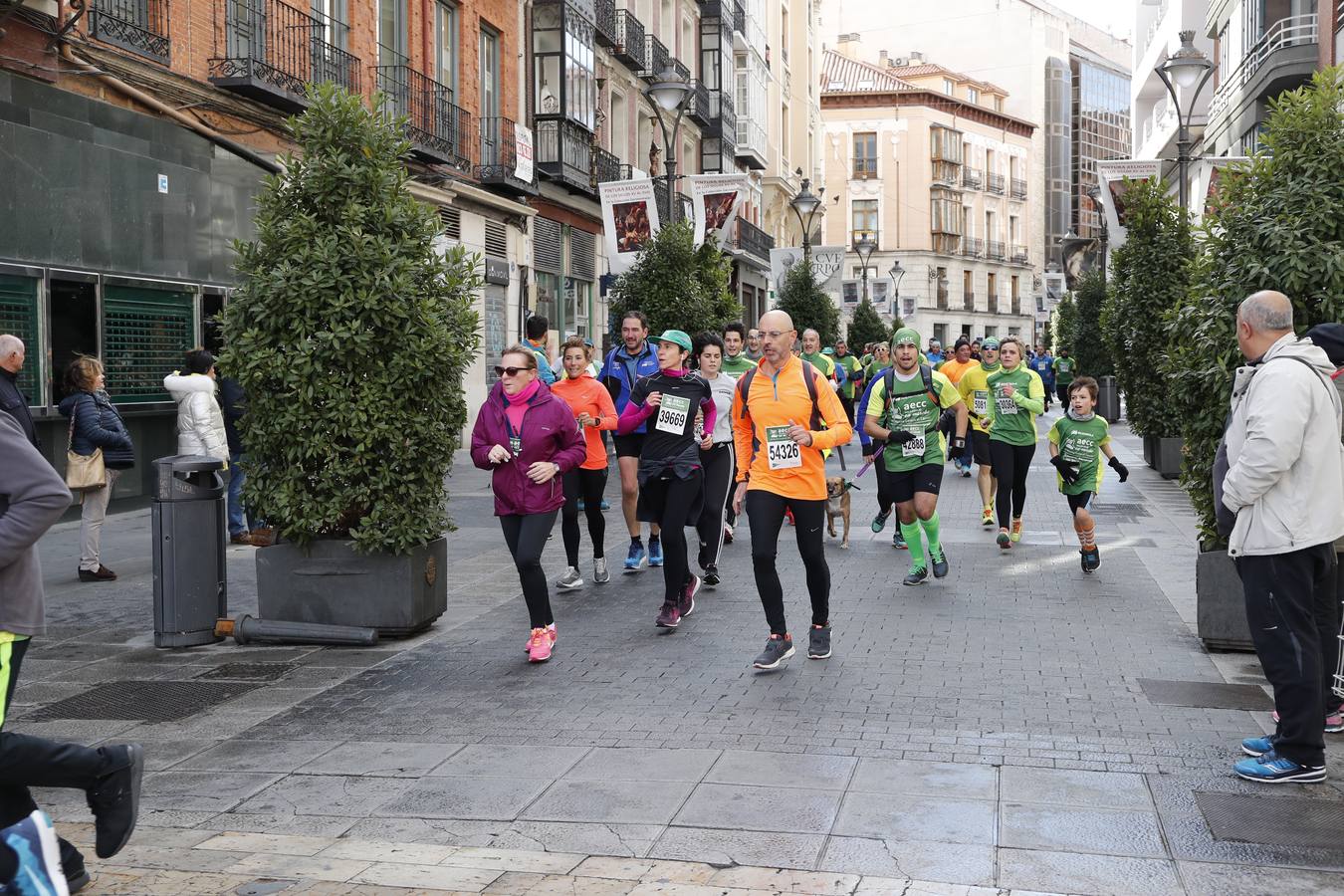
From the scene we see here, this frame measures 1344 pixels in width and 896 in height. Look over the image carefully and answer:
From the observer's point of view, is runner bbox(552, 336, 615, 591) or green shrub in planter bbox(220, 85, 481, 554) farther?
runner bbox(552, 336, 615, 591)

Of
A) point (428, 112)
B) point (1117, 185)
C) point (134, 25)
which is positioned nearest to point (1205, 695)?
point (134, 25)

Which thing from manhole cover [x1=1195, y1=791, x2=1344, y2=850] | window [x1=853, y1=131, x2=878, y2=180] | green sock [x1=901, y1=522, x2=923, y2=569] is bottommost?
manhole cover [x1=1195, y1=791, x2=1344, y2=850]

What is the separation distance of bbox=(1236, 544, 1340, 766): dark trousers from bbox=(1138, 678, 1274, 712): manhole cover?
3.51ft

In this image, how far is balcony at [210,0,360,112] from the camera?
679 inches

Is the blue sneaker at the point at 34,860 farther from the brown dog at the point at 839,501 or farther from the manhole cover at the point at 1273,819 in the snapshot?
the brown dog at the point at 839,501

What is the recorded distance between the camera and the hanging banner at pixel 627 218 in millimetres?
21828

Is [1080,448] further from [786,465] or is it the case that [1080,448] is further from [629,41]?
[629,41]

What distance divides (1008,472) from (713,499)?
3.28 metres

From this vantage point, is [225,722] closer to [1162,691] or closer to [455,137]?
[1162,691]

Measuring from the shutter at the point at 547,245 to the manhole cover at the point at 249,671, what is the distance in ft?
68.8

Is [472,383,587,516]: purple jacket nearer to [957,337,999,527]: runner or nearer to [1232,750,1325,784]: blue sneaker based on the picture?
[1232,750,1325,784]: blue sneaker

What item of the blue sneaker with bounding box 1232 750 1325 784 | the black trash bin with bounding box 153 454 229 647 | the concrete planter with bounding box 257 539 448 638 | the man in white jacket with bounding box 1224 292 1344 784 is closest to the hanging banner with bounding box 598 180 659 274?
the concrete planter with bounding box 257 539 448 638

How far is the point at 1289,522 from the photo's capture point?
17.7ft

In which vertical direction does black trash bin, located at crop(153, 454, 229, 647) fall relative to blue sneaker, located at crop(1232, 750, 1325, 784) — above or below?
above
